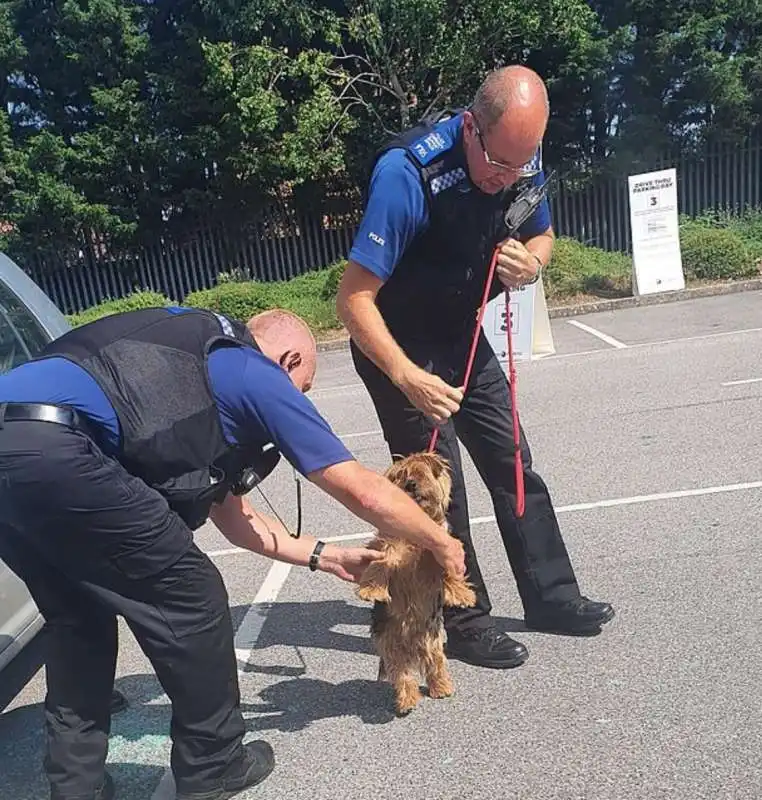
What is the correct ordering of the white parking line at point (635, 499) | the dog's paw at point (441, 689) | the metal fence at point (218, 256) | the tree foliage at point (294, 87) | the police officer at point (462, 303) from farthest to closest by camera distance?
the metal fence at point (218, 256) → the tree foliage at point (294, 87) → the white parking line at point (635, 499) → the dog's paw at point (441, 689) → the police officer at point (462, 303)

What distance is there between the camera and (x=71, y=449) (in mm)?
2193

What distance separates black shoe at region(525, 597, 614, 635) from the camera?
3465 mm

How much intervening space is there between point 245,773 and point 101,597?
0.78 meters

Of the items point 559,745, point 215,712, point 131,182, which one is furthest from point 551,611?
point 131,182

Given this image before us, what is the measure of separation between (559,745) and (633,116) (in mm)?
16759

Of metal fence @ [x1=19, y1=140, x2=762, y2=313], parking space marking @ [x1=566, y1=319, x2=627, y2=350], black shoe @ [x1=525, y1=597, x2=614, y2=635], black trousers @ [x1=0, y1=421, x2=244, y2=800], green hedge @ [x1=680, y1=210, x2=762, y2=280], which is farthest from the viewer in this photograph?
metal fence @ [x1=19, y1=140, x2=762, y2=313]

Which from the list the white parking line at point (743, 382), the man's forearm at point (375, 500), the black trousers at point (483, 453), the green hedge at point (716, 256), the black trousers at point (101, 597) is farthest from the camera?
the green hedge at point (716, 256)

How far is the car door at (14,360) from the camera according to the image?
112 inches

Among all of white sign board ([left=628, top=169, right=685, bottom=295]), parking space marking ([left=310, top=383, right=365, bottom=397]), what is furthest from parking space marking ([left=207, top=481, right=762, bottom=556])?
white sign board ([left=628, top=169, right=685, bottom=295])

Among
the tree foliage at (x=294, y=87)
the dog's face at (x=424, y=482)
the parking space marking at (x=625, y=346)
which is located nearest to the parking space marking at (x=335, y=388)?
the parking space marking at (x=625, y=346)

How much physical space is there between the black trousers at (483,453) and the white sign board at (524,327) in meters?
5.20

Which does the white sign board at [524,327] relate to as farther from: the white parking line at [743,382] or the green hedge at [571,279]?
the green hedge at [571,279]

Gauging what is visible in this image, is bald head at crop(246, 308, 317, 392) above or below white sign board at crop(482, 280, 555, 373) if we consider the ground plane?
above

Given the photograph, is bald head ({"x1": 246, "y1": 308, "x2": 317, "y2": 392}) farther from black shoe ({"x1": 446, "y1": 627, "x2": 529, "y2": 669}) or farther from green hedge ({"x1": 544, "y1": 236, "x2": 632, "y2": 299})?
green hedge ({"x1": 544, "y1": 236, "x2": 632, "y2": 299})
